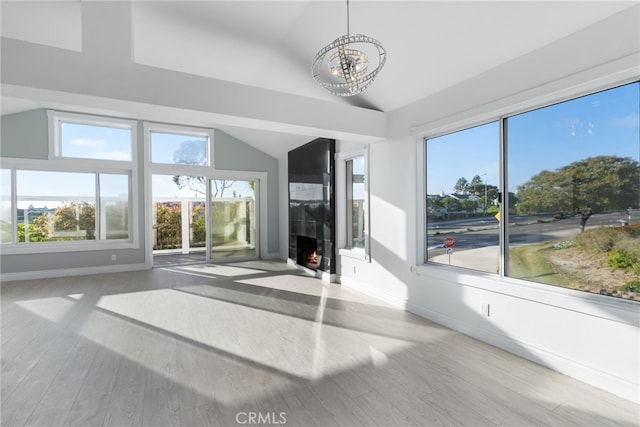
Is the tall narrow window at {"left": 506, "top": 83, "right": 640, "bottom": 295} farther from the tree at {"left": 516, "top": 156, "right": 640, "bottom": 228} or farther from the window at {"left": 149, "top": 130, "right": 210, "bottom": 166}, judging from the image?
the window at {"left": 149, "top": 130, "right": 210, "bottom": 166}

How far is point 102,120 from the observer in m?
5.98

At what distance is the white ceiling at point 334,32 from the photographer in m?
2.31

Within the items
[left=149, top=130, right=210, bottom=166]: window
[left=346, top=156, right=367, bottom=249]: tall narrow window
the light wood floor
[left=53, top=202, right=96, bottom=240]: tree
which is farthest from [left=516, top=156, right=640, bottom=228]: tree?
[left=53, top=202, right=96, bottom=240]: tree

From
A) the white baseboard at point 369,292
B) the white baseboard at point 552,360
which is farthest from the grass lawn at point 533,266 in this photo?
the white baseboard at point 369,292

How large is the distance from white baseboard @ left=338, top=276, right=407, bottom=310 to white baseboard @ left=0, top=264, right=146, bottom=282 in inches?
174

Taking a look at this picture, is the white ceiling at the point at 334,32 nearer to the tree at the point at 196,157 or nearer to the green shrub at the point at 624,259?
the green shrub at the point at 624,259

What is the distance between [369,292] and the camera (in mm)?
4410

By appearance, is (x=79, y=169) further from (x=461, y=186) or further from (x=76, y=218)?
(x=461, y=186)

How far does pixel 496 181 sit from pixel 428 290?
1.44 meters

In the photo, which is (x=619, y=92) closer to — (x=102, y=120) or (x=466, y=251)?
(x=466, y=251)

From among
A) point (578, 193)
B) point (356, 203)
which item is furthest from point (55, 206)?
point (578, 193)

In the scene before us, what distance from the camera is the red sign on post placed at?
3467 millimetres

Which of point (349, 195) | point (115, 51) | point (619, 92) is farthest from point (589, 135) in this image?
point (115, 51)

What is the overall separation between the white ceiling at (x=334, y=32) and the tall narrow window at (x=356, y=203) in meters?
1.14
